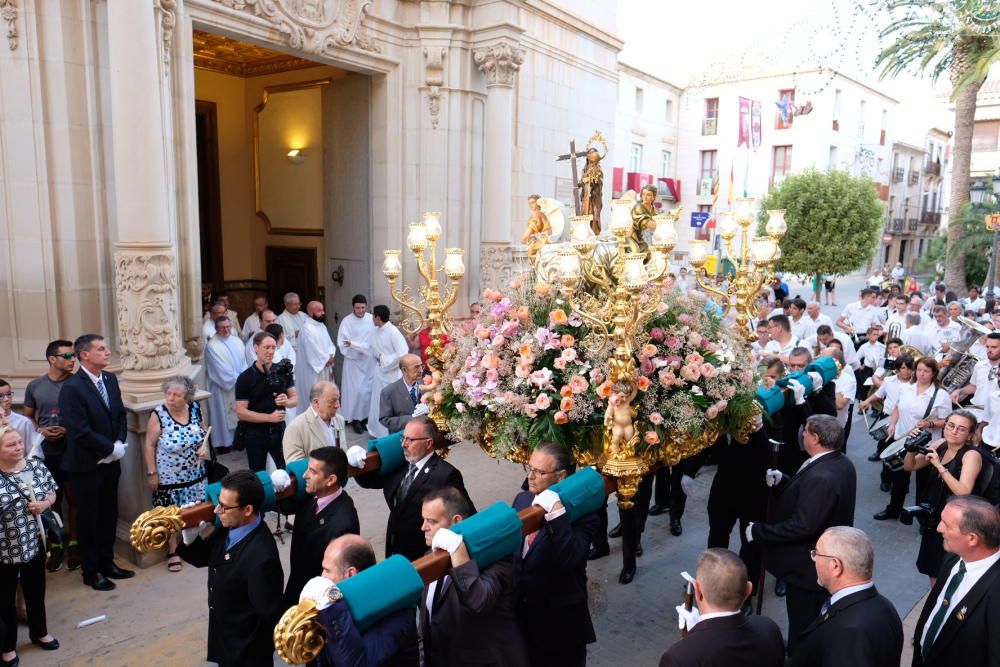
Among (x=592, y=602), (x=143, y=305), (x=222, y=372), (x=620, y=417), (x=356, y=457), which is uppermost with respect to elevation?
(x=143, y=305)

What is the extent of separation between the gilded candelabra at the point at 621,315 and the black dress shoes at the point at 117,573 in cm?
435

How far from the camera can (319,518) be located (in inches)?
167

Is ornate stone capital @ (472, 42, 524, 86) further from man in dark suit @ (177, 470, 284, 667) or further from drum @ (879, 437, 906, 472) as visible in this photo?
man in dark suit @ (177, 470, 284, 667)

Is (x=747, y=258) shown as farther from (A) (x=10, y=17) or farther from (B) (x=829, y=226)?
(B) (x=829, y=226)

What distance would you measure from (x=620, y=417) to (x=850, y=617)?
1545 millimetres

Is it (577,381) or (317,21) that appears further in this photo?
(317,21)

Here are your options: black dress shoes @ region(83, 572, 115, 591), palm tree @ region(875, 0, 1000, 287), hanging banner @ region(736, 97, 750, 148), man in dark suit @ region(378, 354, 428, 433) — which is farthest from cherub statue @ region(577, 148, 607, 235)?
hanging banner @ region(736, 97, 750, 148)

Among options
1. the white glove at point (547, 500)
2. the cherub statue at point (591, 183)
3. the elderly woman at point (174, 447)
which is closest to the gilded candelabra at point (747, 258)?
the cherub statue at point (591, 183)

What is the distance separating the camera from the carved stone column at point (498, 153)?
442 inches

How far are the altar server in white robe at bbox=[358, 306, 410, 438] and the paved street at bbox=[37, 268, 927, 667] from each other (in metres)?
2.52

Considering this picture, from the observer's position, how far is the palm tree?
58.3 ft

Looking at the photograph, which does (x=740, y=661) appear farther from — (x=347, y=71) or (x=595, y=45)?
(x=595, y=45)

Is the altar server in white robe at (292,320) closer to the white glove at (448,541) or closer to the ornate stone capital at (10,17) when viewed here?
the ornate stone capital at (10,17)

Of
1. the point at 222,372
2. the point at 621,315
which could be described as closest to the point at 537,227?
the point at 621,315
